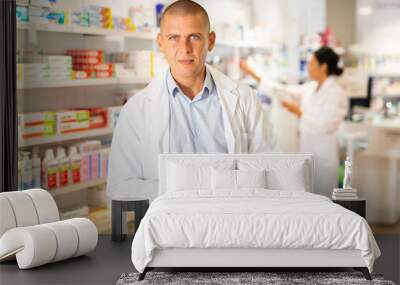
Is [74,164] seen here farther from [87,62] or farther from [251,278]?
[251,278]

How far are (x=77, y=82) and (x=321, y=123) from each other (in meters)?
2.09

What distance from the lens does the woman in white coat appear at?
276 inches

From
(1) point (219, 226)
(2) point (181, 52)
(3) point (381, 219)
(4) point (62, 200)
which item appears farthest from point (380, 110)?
(4) point (62, 200)

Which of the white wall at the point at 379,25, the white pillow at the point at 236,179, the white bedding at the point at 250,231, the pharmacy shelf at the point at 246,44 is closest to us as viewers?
the white bedding at the point at 250,231

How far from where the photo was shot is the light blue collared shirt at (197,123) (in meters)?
7.04

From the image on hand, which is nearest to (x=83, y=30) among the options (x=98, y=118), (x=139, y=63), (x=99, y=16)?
(x=99, y=16)

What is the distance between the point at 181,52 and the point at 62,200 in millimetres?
1685

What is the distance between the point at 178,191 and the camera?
621 cm

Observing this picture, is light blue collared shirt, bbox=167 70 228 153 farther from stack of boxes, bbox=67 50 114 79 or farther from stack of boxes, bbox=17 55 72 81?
stack of boxes, bbox=17 55 72 81

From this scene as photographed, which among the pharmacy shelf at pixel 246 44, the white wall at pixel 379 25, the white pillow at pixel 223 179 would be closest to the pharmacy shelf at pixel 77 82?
the pharmacy shelf at pixel 246 44

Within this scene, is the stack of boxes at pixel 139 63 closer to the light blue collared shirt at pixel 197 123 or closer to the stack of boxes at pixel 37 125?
the light blue collared shirt at pixel 197 123

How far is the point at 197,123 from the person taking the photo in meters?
7.06

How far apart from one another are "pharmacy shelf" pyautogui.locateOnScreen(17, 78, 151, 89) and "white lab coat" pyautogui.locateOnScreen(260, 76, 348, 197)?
1.22 metres

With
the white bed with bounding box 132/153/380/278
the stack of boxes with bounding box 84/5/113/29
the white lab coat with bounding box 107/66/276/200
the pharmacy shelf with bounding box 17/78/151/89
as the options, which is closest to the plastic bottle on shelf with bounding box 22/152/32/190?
the pharmacy shelf with bounding box 17/78/151/89
